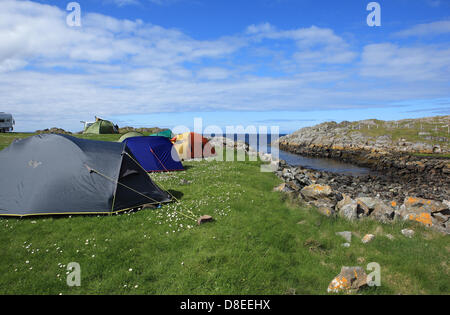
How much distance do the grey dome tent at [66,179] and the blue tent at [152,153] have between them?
8.23 m

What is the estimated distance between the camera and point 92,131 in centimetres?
5216

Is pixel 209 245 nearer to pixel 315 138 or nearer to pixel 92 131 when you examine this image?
pixel 92 131

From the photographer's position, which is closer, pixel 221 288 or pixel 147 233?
pixel 221 288

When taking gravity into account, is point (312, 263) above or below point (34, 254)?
below

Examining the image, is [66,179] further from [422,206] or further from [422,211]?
[422,206]

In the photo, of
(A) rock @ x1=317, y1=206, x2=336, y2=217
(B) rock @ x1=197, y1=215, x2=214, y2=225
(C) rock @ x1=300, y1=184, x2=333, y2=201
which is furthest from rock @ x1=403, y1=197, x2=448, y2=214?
(B) rock @ x1=197, y1=215, x2=214, y2=225

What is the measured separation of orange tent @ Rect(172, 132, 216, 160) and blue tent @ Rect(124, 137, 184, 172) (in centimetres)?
748

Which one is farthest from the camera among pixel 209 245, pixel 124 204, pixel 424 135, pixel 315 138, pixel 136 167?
pixel 315 138

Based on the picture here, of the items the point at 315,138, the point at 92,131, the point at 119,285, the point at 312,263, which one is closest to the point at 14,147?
the point at 119,285

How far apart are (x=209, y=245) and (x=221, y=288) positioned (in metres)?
2.16

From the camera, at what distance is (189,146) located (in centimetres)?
2967

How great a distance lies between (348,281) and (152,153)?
1770 centimetres

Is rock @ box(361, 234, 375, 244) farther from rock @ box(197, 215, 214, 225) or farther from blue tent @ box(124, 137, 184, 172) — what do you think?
blue tent @ box(124, 137, 184, 172)

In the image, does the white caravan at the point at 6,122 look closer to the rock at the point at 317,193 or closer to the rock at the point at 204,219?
the rock at the point at 204,219
